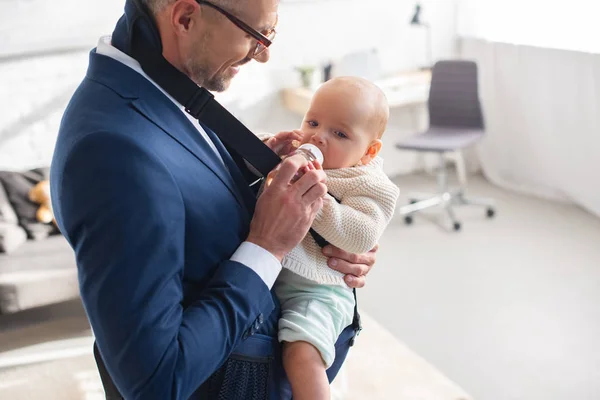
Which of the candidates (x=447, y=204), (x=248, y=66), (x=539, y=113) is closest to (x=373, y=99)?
(x=447, y=204)

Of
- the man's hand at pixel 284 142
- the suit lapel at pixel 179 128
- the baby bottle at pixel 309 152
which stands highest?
the suit lapel at pixel 179 128

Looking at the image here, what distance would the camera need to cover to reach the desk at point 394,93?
4289 mm

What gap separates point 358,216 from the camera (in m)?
1.29

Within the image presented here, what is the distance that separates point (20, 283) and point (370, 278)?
70.8 inches

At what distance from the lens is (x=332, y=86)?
1483mm

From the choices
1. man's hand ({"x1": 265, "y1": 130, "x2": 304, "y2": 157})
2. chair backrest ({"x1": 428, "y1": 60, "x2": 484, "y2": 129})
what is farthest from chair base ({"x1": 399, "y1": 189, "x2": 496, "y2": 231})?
man's hand ({"x1": 265, "y1": 130, "x2": 304, "y2": 157})

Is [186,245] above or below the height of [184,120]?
below

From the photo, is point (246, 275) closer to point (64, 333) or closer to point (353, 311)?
point (353, 311)

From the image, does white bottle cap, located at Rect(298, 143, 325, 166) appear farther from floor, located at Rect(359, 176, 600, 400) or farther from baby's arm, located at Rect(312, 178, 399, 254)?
floor, located at Rect(359, 176, 600, 400)

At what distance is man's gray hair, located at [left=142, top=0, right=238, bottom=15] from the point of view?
Answer: 98 cm

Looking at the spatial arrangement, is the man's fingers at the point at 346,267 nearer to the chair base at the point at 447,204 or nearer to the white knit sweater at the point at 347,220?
the white knit sweater at the point at 347,220

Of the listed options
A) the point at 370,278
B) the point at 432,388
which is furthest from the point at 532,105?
the point at 432,388

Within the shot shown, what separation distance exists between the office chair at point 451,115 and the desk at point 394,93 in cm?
11

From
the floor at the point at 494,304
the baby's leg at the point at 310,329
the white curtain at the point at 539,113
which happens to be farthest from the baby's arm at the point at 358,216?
the white curtain at the point at 539,113
